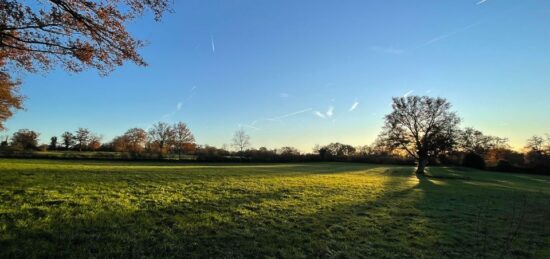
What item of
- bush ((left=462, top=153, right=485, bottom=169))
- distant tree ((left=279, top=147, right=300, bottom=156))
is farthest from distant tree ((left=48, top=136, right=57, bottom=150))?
bush ((left=462, top=153, right=485, bottom=169))

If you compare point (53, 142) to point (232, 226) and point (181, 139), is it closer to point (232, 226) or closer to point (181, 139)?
point (181, 139)

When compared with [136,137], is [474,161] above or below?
below

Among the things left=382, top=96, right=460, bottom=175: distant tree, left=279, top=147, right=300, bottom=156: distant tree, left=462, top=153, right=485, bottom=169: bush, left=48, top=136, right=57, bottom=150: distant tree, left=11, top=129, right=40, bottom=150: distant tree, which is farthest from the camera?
left=48, top=136, right=57, bottom=150: distant tree

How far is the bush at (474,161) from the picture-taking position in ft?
213

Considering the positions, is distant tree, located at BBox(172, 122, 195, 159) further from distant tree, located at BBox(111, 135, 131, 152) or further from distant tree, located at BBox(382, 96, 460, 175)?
distant tree, located at BBox(382, 96, 460, 175)

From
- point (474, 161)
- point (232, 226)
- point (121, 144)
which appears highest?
point (121, 144)

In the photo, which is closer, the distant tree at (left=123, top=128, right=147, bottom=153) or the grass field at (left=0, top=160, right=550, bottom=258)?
the grass field at (left=0, top=160, right=550, bottom=258)

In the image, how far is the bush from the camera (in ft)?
213

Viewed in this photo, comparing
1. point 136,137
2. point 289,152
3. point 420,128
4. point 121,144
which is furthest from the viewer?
point 136,137

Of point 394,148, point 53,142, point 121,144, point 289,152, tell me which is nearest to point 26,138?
point 53,142

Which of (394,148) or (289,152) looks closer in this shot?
(394,148)

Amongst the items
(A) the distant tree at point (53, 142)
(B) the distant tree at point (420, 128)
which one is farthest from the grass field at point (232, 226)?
(A) the distant tree at point (53, 142)

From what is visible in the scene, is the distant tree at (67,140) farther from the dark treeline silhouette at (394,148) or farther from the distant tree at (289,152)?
the distant tree at (289,152)

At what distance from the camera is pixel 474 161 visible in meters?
65.6
